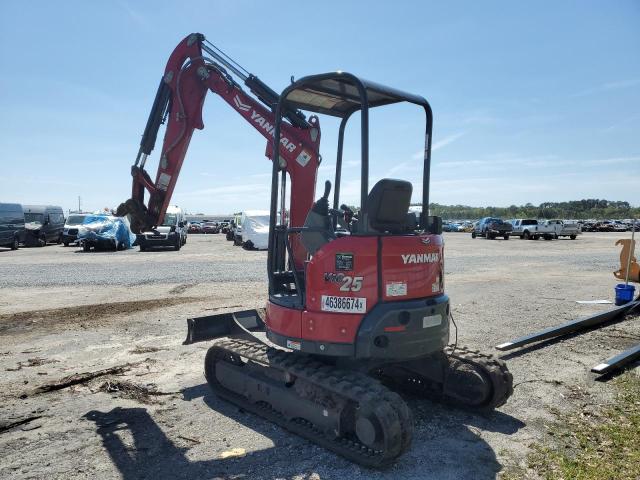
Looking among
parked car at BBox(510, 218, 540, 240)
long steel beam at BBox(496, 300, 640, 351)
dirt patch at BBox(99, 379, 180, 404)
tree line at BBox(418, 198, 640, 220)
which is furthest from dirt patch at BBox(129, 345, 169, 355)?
tree line at BBox(418, 198, 640, 220)

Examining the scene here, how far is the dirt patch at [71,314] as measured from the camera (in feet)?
30.1

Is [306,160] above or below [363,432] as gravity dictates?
above

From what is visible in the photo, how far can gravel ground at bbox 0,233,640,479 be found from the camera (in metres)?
4.16

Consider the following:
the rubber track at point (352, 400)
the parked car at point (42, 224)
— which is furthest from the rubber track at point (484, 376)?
the parked car at point (42, 224)

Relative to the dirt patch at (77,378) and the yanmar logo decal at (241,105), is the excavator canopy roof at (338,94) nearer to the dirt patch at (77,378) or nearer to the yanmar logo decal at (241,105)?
the yanmar logo decal at (241,105)

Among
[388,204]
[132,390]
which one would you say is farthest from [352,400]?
[132,390]

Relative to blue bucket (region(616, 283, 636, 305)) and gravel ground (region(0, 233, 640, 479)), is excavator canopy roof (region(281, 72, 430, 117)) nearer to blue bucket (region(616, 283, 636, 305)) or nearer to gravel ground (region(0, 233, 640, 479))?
gravel ground (region(0, 233, 640, 479))

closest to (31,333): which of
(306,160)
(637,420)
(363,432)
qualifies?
(306,160)

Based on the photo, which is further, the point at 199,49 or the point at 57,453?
the point at 199,49

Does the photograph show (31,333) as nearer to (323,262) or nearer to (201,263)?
(323,262)

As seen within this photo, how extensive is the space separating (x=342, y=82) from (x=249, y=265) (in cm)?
1472

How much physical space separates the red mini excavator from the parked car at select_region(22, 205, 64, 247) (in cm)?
3018

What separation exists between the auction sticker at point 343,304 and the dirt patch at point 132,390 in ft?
7.98

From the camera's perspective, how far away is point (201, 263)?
20125 millimetres
